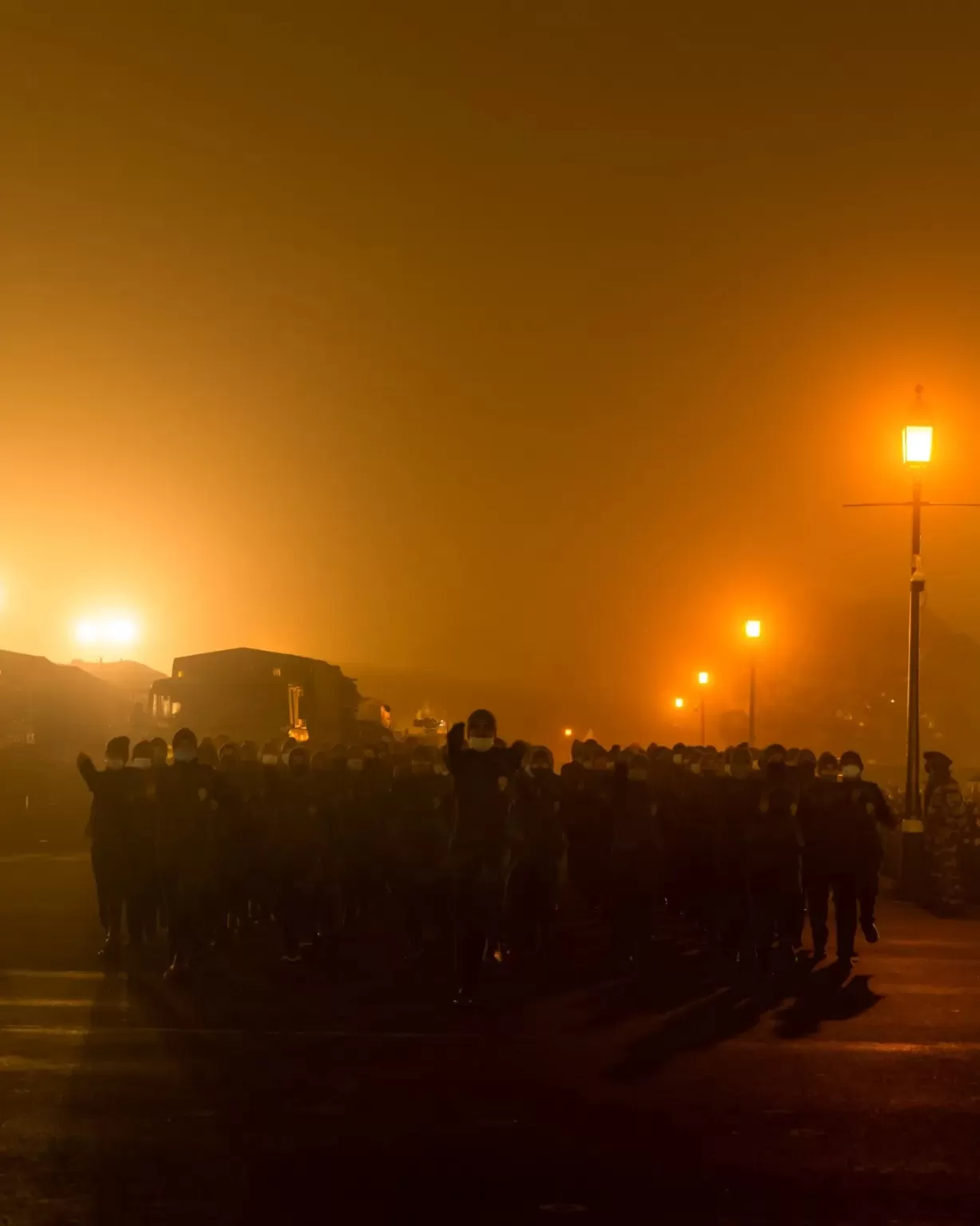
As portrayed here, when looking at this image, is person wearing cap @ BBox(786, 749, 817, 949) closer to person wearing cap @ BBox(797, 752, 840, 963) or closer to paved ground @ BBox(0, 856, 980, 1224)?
person wearing cap @ BBox(797, 752, 840, 963)

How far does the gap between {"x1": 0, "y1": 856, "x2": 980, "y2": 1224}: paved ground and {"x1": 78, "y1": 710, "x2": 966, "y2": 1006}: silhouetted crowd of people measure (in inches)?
28.7

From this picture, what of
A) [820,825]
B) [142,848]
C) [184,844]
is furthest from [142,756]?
[820,825]

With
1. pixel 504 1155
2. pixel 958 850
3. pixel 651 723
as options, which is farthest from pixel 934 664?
pixel 504 1155

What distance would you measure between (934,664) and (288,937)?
79.9 metres

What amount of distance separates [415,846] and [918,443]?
10.3 metres

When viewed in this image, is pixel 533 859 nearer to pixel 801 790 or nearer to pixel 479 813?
pixel 801 790

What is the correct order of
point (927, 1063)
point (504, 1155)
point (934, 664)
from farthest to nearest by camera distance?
point (934, 664) < point (927, 1063) < point (504, 1155)

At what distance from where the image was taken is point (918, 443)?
20.3 meters

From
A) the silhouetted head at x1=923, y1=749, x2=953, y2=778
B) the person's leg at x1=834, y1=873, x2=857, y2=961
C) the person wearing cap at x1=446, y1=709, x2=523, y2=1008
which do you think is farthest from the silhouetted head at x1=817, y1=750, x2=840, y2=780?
the silhouetted head at x1=923, y1=749, x2=953, y2=778

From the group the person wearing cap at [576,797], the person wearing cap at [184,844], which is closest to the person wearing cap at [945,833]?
the person wearing cap at [576,797]

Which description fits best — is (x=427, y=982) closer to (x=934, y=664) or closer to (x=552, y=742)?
(x=934, y=664)

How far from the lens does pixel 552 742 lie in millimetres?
127750

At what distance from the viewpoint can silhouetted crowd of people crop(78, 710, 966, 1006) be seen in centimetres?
1277

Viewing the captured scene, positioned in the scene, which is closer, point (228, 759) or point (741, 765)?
point (741, 765)
